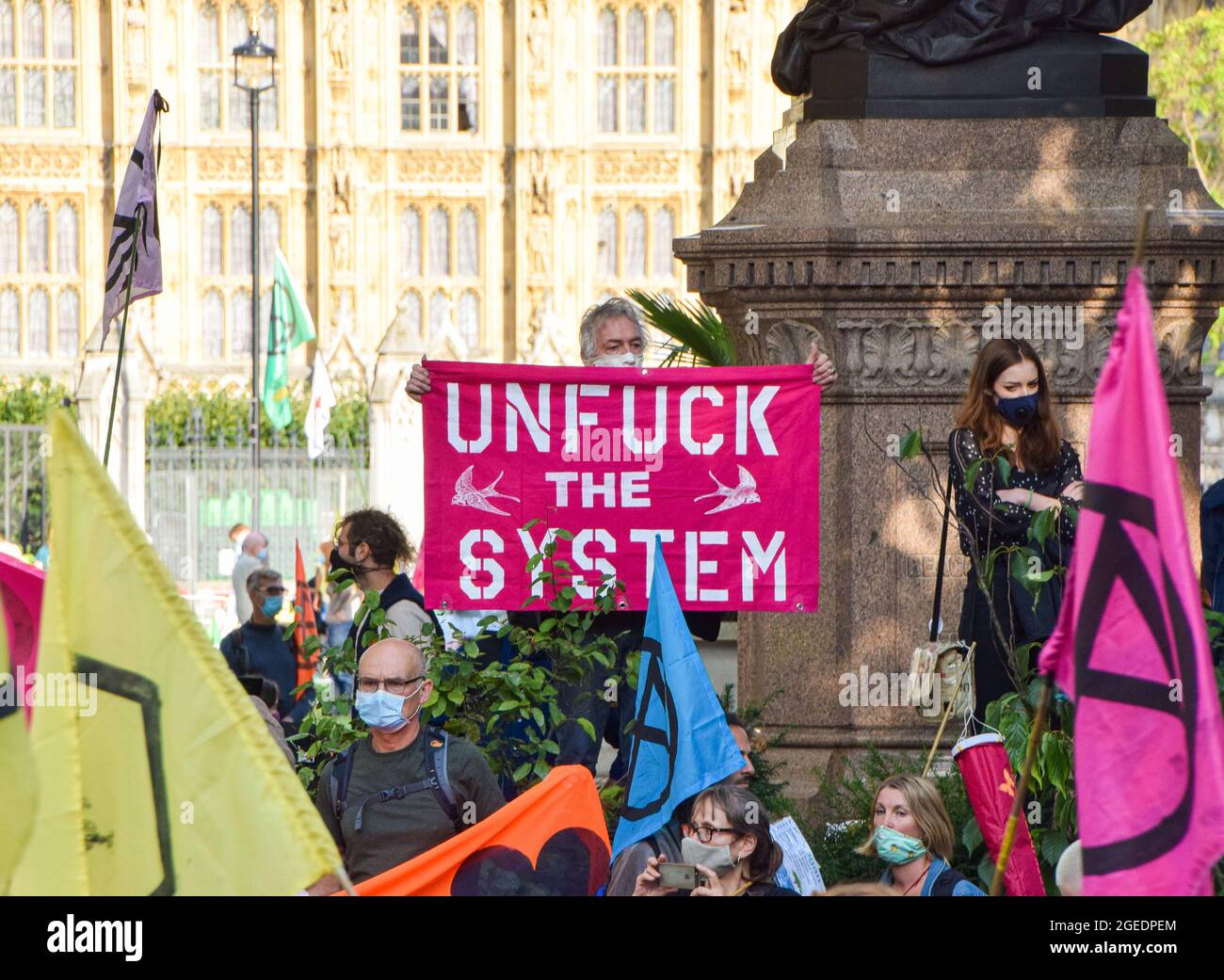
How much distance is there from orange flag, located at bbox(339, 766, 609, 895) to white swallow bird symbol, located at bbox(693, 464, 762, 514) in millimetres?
1716

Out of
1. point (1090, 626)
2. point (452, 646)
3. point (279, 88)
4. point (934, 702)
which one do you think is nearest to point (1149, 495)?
point (1090, 626)

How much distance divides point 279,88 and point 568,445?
36977 mm

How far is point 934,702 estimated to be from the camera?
568cm

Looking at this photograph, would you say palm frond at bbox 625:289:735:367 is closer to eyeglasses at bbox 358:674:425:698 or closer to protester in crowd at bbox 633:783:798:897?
eyeglasses at bbox 358:674:425:698

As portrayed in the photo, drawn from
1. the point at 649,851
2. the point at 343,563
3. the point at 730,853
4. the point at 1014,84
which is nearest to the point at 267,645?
the point at 343,563

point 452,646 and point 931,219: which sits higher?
point 931,219

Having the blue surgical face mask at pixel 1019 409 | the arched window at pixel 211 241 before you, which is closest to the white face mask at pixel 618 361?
the blue surgical face mask at pixel 1019 409

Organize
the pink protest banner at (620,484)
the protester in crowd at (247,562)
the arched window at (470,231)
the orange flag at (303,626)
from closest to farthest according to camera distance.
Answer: the pink protest banner at (620,484), the orange flag at (303,626), the protester in crowd at (247,562), the arched window at (470,231)

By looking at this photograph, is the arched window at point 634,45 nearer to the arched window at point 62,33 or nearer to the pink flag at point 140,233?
the arched window at point 62,33

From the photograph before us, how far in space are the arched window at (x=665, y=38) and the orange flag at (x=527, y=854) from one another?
3904cm

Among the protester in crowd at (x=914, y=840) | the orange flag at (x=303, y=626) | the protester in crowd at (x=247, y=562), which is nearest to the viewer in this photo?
the protester in crowd at (x=914, y=840)

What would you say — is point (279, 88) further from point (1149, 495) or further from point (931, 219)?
point (1149, 495)

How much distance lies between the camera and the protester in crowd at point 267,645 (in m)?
8.90

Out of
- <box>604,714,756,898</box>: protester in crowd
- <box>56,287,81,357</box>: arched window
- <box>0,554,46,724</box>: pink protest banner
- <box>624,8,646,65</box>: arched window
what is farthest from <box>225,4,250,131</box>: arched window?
<box>604,714,756,898</box>: protester in crowd
